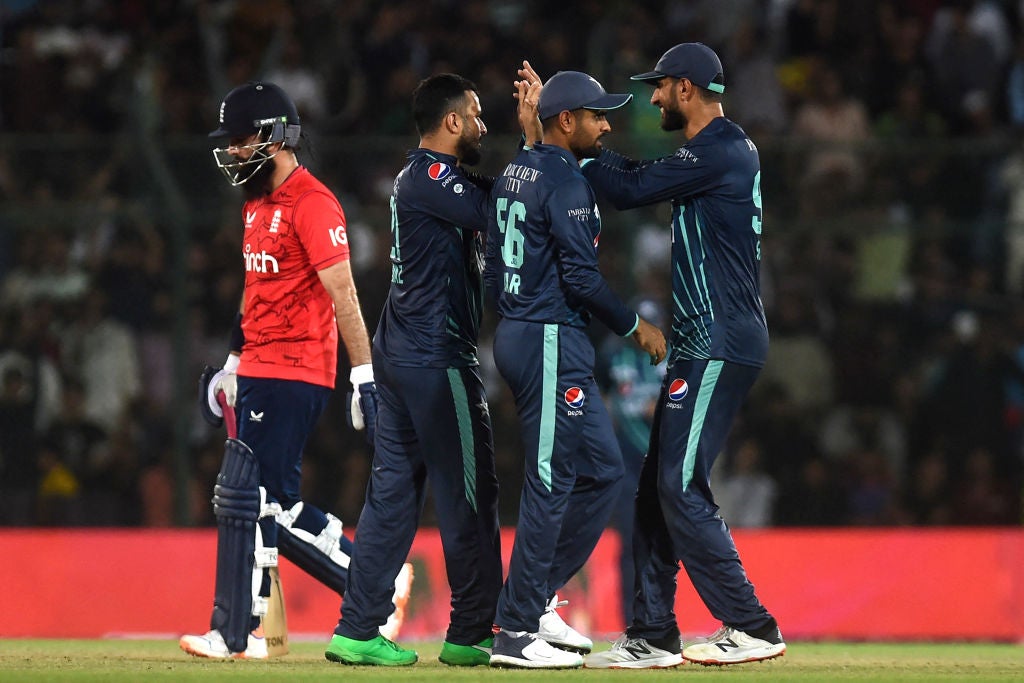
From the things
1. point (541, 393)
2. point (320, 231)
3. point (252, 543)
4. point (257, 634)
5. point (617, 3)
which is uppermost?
point (617, 3)

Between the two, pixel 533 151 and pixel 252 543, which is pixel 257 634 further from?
pixel 533 151

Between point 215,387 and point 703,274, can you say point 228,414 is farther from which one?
point 703,274

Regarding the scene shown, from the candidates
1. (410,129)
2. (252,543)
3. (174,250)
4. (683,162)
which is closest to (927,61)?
(410,129)

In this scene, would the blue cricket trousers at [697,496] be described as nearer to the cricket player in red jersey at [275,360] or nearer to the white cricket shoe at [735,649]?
the white cricket shoe at [735,649]

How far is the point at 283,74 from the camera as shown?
45.4ft

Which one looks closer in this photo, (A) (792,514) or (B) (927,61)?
(A) (792,514)

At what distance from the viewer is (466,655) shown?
7.21 metres

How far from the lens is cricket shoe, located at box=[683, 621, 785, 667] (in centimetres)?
698

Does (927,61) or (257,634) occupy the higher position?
(927,61)

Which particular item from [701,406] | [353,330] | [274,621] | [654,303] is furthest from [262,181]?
[654,303]

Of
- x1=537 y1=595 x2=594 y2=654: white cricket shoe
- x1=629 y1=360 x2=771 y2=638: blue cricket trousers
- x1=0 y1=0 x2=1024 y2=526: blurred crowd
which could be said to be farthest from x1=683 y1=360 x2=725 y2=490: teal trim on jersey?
x1=0 y1=0 x2=1024 y2=526: blurred crowd

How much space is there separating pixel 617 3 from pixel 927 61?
2.75 meters

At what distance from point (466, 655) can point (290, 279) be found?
193cm

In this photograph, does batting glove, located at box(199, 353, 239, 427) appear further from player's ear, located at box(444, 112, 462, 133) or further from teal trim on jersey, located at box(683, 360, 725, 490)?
teal trim on jersey, located at box(683, 360, 725, 490)
